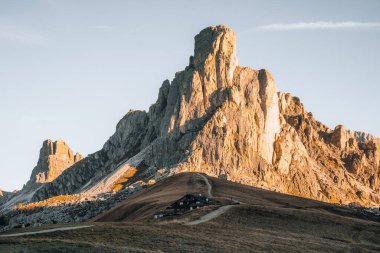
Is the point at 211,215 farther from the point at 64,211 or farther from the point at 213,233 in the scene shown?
the point at 64,211

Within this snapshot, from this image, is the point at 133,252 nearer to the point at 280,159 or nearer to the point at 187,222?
the point at 187,222

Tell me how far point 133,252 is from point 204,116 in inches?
6032

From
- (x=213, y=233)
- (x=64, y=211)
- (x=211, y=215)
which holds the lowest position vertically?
(x=213, y=233)

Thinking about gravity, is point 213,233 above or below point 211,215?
below

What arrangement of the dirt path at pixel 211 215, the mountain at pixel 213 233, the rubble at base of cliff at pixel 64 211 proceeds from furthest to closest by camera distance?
1. the rubble at base of cliff at pixel 64 211
2. the dirt path at pixel 211 215
3. the mountain at pixel 213 233

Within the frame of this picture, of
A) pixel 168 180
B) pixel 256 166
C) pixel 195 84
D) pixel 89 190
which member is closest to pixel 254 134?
pixel 256 166

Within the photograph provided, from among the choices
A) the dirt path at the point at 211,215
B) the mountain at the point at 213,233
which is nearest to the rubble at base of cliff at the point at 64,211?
the mountain at the point at 213,233

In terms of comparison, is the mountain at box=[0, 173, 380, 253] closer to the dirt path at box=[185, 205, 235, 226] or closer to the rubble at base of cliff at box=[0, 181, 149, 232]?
the dirt path at box=[185, 205, 235, 226]

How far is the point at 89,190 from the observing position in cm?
19025

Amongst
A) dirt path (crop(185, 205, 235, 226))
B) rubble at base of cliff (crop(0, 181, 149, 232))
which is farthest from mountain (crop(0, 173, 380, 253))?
rubble at base of cliff (crop(0, 181, 149, 232))

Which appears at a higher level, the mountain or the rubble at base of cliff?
the rubble at base of cliff

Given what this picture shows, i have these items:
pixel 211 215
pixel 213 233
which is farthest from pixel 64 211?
pixel 213 233

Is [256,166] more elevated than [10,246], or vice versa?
[256,166]

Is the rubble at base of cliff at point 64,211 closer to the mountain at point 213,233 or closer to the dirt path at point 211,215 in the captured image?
the mountain at point 213,233
